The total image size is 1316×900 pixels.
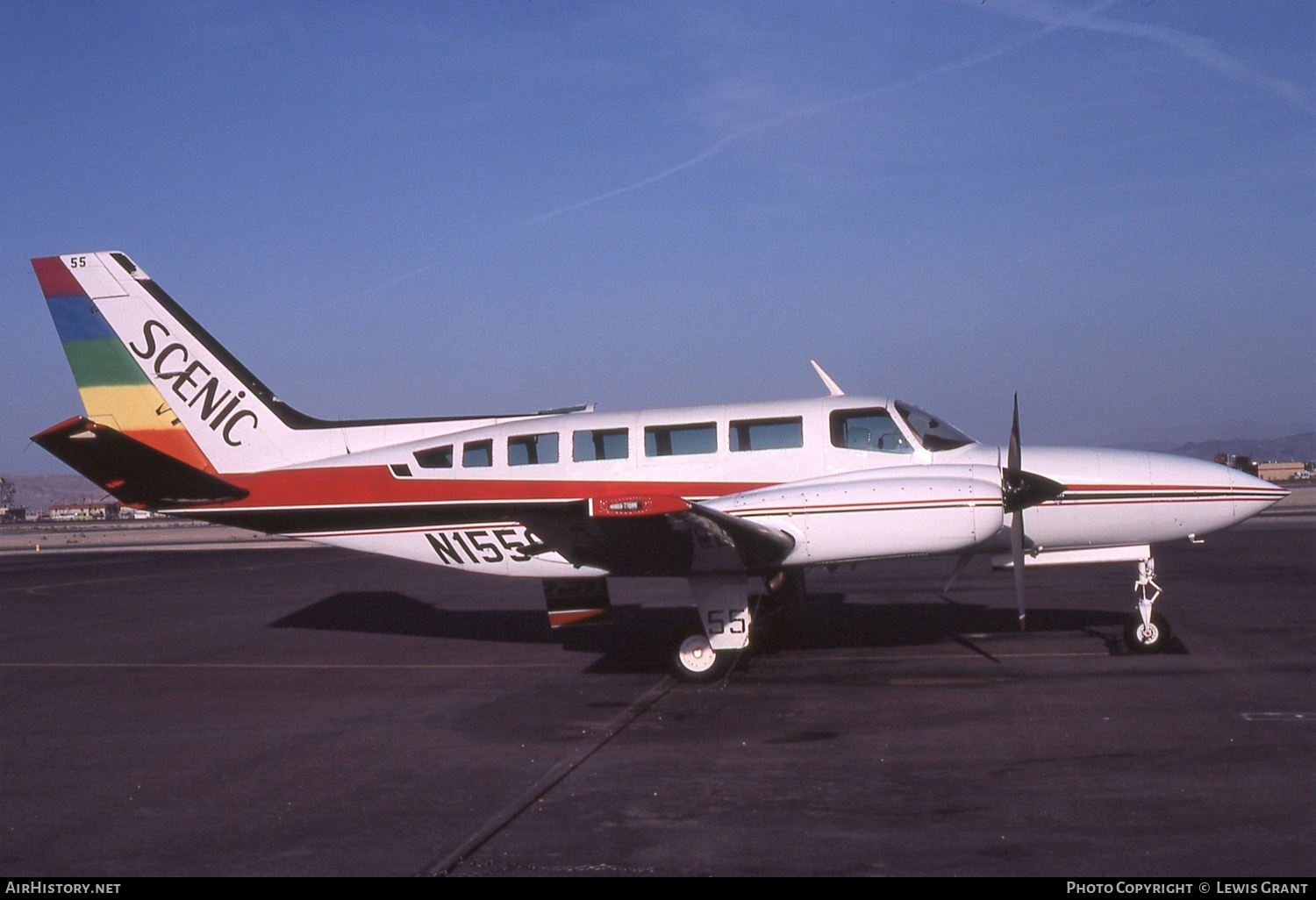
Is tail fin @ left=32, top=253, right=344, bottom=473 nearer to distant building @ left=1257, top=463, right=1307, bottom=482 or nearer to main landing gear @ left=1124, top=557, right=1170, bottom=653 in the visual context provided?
main landing gear @ left=1124, top=557, right=1170, bottom=653

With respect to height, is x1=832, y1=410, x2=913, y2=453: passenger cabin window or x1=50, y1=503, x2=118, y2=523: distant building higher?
x1=832, y1=410, x2=913, y2=453: passenger cabin window

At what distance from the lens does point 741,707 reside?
10883mm

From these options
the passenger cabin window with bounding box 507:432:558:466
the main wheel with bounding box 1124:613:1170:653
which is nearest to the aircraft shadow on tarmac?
the main wheel with bounding box 1124:613:1170:653

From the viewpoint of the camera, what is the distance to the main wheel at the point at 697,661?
40.2 ft

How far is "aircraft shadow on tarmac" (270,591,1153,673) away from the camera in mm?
14672

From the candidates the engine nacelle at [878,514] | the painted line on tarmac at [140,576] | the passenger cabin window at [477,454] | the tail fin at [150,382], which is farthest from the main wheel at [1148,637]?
the painted line on tarmac at [140,576]

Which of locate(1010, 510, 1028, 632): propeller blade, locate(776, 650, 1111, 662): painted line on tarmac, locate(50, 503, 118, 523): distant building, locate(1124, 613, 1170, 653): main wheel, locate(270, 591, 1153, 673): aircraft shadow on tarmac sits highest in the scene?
locate(1010, 510, 1028, 632): propeller blade

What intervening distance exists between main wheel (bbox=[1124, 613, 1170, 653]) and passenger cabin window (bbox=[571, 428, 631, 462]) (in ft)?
20.4

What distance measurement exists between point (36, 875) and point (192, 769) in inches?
106

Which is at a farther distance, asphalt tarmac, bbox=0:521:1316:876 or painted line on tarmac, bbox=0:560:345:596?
painted line on tarmac, bbox=0:560:345:596

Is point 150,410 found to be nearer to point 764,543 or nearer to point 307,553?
point 764,543

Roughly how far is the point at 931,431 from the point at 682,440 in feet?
9.57

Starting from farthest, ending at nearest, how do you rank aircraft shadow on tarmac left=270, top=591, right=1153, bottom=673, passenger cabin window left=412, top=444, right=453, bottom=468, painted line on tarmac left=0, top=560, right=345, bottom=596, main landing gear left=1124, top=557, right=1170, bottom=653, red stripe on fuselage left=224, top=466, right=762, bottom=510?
painted line on tarmac left=0, top=560, right=345, bottom=596 → aircraft shadow on tarmac left=270, top=591, right=1153, bottom=673 → passenger cabin window left=412, top=444, right=453, bottom=468 → red stripe on fuselage left=224, top=466, right=762, bottom=510 → main landing gear left=1124, top=557, right=1170, bottom=653
